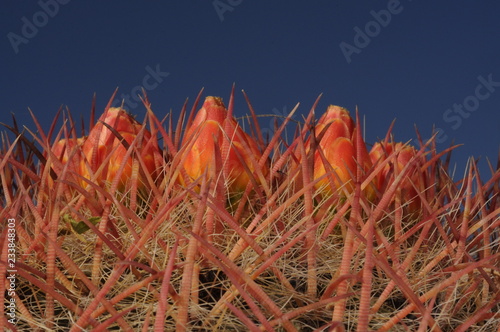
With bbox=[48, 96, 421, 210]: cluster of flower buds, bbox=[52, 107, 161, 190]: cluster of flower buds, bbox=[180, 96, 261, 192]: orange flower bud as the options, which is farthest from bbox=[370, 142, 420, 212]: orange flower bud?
bbox=[52, 107, 161, 190]: cluster of flower buds

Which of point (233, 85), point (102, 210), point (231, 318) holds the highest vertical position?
point (233, 85)

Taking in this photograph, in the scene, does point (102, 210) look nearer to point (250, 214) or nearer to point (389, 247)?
point (250, 214)

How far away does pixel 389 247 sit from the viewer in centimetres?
65

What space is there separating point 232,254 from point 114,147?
0.29 m

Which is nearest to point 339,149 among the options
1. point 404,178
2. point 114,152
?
point 404,178

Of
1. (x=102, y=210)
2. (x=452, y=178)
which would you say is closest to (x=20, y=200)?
(x=102, y=210)

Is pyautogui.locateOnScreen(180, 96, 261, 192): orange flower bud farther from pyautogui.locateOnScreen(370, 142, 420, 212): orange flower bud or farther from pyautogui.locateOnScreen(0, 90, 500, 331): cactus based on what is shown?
pyautogui.locateOnScreen(370, 142, 420, 212): orange flower bud

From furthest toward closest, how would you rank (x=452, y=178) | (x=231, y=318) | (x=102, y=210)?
1. (x=452, y=178)
2. (x=102, y=210)
3. (x=231, y=318)

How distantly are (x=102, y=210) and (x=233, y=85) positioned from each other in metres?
0.22

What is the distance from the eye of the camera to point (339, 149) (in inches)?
35.1

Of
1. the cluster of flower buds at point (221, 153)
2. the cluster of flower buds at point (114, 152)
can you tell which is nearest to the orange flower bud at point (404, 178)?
the cluster of flower buds at point (221, 153)

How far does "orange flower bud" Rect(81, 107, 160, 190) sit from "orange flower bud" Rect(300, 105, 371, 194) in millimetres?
222

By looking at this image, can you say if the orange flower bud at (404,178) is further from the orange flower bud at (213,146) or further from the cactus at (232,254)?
the orange flower bud at (213,146)

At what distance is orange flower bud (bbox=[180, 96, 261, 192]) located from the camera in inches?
32.7
